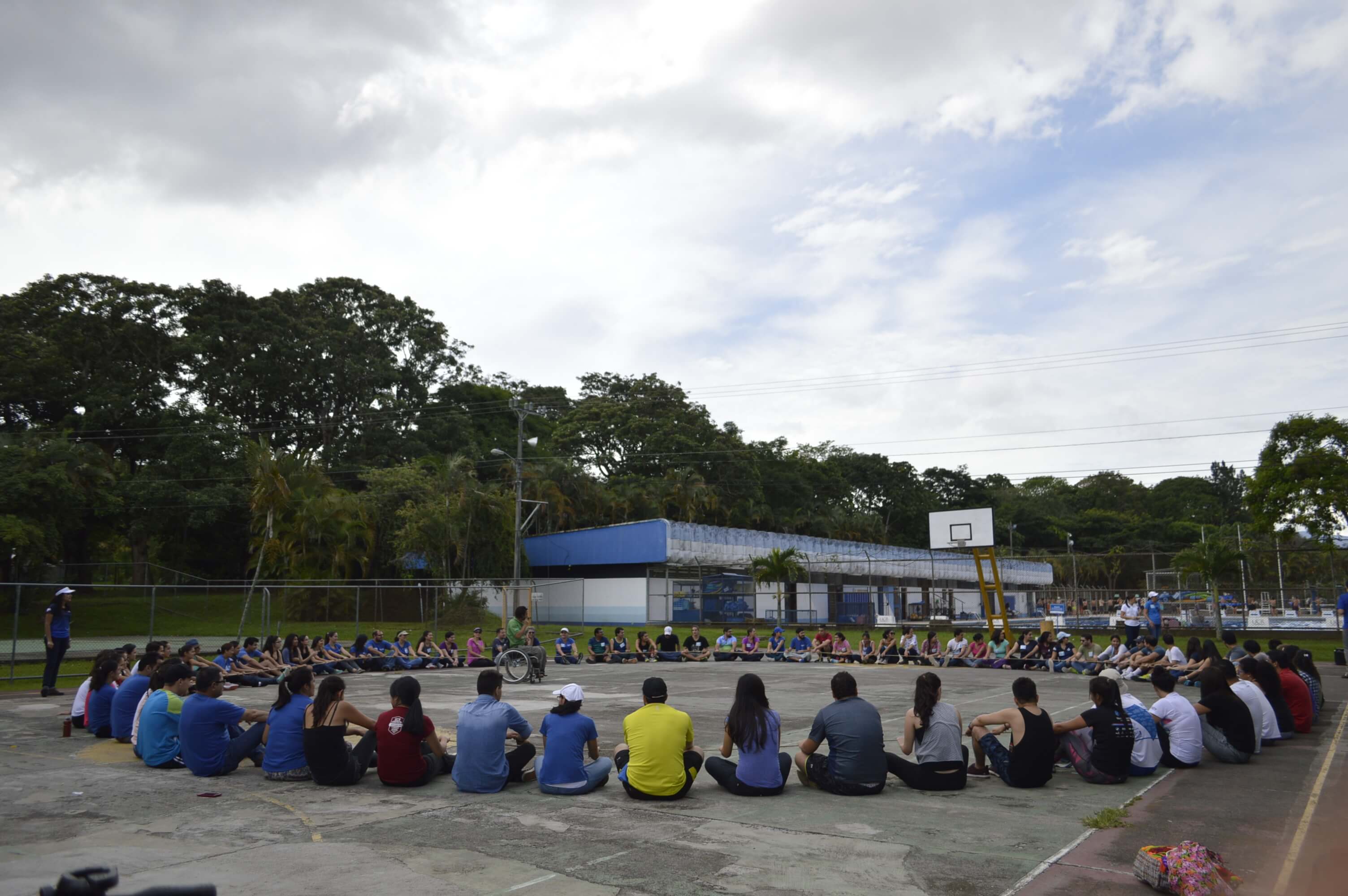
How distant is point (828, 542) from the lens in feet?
198

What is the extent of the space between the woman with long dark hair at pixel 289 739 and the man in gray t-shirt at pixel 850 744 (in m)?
4.77

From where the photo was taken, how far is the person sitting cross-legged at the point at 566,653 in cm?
2695

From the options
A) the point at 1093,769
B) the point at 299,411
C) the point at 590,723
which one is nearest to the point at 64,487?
the point at 299,411

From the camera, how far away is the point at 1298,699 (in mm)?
11875

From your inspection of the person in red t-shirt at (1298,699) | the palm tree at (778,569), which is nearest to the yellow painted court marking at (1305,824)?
the person in red t-shirt at (1298,699)

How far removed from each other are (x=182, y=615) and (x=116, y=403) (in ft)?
56.9

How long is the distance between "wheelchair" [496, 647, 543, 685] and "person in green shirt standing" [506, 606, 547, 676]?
0.11 feet

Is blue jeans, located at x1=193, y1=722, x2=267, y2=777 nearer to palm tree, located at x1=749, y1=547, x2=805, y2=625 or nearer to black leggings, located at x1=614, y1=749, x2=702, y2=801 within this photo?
black leggings, located at x1=614, y1=749, x2=702, y2=801

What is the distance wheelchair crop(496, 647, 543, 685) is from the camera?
66.3 ft

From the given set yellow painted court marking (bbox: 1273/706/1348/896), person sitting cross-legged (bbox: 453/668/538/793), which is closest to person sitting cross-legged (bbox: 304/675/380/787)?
person sitting cross-legged (bbox: 453/668/538/793)

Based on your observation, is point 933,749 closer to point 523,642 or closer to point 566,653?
point 523,642

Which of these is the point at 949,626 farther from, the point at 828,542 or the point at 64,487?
the point at 64,487

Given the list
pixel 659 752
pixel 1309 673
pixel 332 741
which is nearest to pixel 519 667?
pixel 332 741

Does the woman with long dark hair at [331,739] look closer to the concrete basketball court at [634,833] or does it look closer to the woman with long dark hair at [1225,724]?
the concrete basketball court at [634,833]
